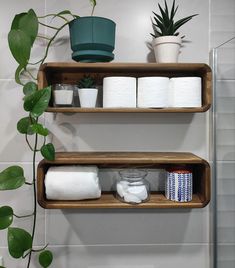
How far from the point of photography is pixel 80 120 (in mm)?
1067

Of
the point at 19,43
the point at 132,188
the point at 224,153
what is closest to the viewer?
the point at 19,43

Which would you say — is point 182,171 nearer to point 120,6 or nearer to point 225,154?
point 225,154

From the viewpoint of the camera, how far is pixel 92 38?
89 centimetres

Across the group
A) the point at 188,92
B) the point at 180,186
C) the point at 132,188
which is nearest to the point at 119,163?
the point at 132,188

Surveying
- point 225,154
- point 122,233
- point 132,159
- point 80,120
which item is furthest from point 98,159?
point 225,154

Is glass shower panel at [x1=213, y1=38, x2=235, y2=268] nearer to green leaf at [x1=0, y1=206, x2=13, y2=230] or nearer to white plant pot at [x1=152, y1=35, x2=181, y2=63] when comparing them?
white plant pot at [x1=152, y1=35, x2=181, y2=63]

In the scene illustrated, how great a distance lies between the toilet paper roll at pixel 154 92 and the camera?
2.98 feet

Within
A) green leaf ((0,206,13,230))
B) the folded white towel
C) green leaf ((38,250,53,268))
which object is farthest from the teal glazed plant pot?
green leaf ((38,250,53,268))

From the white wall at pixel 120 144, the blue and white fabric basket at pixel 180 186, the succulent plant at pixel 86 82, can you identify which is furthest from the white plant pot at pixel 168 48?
the blue and white fabric basket at pixel 180 186

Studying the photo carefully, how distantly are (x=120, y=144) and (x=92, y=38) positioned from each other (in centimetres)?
39

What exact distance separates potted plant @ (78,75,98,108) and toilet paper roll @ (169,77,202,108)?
27 centimetres

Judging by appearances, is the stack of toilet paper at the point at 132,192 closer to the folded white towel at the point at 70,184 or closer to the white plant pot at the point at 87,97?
the folded white towel at the point at 70,184

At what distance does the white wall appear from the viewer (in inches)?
41.8

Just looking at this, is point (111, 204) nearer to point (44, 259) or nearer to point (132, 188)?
point (132, 188)
